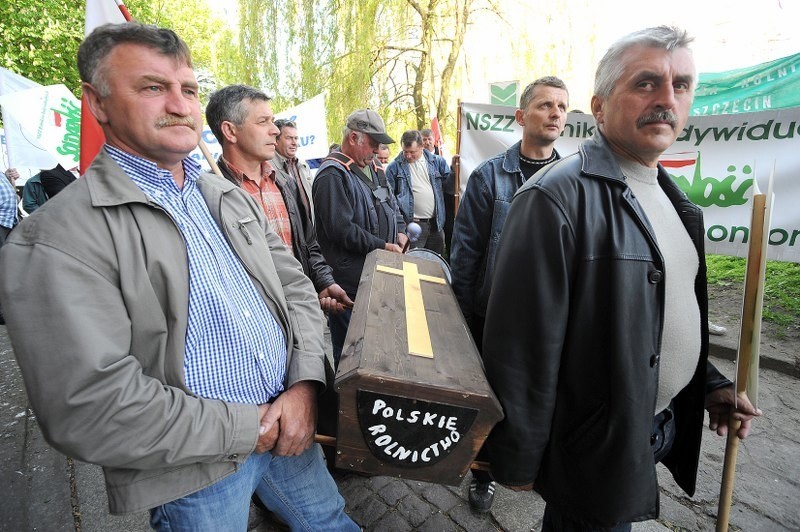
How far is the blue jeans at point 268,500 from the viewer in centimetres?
122

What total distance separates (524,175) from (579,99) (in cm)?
791

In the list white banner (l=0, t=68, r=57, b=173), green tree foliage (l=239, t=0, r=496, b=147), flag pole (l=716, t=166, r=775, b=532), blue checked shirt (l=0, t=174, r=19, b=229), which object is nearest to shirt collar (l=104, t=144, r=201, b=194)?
flag pole (l=716, t=166, r=775, b=532)

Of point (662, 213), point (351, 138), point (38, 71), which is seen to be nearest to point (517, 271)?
point (662, 213)

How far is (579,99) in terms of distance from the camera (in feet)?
29.9

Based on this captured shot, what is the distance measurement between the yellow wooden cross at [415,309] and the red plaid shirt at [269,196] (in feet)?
2.64

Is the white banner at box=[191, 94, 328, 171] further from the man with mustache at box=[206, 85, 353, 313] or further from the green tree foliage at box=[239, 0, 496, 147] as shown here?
the green tree foliage at box=[239, 0, 496, 147]

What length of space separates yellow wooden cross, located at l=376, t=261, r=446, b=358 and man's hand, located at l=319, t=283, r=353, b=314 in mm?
580

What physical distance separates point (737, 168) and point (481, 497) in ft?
12.9

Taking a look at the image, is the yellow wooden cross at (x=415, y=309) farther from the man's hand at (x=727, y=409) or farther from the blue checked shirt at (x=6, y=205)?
the blue checked shirt at (x=6, y=205)

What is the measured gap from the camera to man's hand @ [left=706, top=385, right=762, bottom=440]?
1.41 meters

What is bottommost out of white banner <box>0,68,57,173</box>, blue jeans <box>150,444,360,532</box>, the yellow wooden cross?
blue jeans <box>150,444,360,532</box>

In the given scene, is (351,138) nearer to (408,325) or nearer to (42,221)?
Answer: (408,325)

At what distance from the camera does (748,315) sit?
1303mm

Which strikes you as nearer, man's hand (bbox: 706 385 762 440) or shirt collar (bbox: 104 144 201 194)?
shirt collar (bbox: 104 144 201 194)
